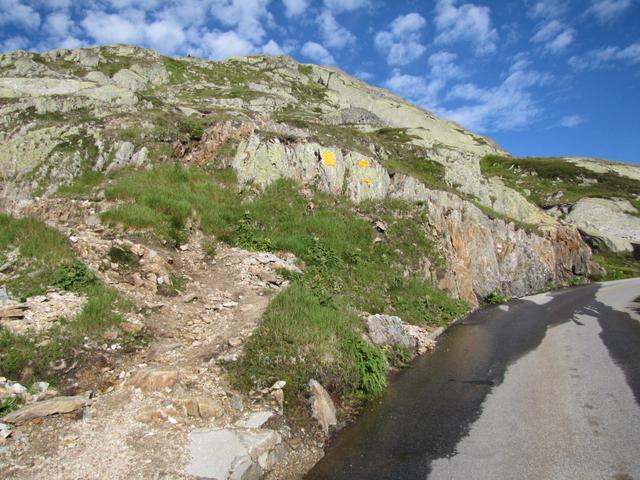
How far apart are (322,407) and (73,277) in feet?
24.7

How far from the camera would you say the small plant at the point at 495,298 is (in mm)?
25594

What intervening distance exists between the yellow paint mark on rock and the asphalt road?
1376 centimetres

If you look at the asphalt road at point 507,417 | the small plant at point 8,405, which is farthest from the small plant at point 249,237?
the small plant at point 8,405

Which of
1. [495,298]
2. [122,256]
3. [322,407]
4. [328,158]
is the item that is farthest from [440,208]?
[322,407]

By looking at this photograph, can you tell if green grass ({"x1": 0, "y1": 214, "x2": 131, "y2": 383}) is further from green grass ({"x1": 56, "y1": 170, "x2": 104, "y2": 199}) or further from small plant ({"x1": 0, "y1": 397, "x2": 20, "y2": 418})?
green grass ({"x1": 56, "y1": 170, "x2": 104, "y2": 199})

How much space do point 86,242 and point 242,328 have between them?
6387 mm

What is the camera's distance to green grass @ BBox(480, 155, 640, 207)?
253 ft

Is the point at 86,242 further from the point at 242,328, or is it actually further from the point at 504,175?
the point at 504,175

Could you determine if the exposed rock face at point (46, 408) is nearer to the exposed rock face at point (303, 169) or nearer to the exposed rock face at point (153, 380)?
the exposed rock face at point (153, 380)

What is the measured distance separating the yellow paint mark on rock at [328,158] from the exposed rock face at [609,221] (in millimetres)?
54763

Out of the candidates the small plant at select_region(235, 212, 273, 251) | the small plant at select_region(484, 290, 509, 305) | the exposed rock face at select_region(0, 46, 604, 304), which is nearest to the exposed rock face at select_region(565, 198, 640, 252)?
the exposed rock face at select_region(0, 46, 604, 304)

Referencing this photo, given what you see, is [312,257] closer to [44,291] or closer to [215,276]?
[215,276]

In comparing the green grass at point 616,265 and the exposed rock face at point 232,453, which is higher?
the green grass at point 616,265

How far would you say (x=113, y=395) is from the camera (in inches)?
296
